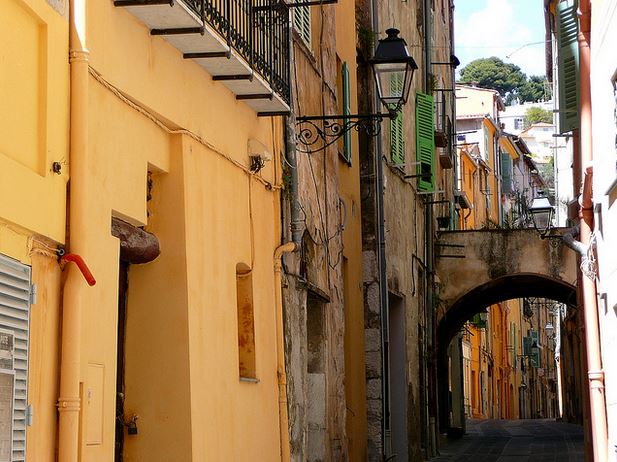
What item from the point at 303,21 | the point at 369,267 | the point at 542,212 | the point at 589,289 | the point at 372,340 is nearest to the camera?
the point at 589,289

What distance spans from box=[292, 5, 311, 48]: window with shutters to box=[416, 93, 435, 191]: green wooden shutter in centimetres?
984

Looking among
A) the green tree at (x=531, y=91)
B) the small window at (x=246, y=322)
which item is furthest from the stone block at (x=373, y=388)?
the green tree at (x=531, y=91)

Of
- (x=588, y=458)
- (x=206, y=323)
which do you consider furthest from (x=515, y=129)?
(x=206, y=323)

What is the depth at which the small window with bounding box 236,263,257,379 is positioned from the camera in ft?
34.9

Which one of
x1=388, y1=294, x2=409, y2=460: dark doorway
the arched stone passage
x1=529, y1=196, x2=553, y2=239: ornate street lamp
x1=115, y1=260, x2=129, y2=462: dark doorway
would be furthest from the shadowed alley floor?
x1=115, y1=260, x2=129, y2=462: dark doorway

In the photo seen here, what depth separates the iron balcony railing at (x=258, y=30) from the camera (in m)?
9.05

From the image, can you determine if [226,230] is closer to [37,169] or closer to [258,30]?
[258,30]

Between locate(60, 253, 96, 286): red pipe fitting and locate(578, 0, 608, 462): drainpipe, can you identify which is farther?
locate(578, 0, 608, 462): drainpipe

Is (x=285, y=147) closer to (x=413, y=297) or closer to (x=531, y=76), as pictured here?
(x=413, y=297)

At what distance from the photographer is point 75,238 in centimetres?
680

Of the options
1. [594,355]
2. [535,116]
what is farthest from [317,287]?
[535,116]

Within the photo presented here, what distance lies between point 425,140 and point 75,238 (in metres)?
17.4

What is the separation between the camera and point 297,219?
1200cm

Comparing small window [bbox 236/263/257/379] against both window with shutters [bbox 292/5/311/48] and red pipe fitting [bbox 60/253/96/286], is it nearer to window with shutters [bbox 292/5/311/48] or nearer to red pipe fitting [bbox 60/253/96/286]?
window with shutters [bbox 292/5/311/48]
